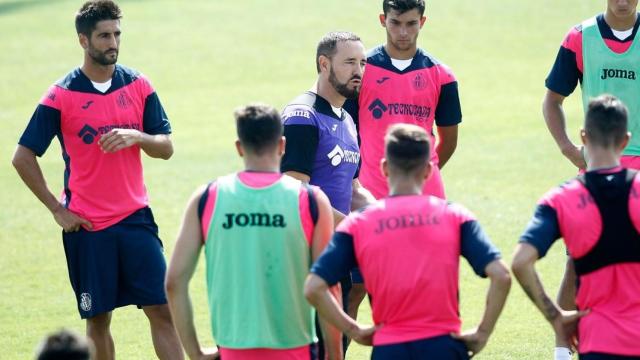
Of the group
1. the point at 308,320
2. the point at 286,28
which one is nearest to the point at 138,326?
the point at 308,320

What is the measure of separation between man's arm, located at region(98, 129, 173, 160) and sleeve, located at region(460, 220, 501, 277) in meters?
3.06

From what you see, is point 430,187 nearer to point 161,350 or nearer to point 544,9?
point 161,350

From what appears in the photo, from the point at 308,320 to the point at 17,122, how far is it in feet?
60.2

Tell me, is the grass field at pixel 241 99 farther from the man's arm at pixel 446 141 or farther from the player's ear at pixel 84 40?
the player's ear at pixel 84 40

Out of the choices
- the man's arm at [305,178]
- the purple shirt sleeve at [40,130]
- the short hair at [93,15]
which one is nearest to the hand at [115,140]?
the purple shirt sleeve at [40,130]

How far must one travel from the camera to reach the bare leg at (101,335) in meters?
8.59

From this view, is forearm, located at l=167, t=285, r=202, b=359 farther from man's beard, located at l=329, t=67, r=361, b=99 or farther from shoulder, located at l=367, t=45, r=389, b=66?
shoulder, located at l=367, t=45, r=389, b=66

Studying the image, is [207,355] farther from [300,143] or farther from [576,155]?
[576,155]

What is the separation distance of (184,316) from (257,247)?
664 millimetres

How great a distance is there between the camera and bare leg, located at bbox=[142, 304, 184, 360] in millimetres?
8633

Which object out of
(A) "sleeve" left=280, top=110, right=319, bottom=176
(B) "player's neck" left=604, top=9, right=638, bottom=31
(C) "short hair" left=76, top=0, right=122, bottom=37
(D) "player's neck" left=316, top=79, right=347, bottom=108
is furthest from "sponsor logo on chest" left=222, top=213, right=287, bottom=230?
(B) "player's neck" left=604, top=9, right=638, bottom=31

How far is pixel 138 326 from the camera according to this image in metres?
10.9

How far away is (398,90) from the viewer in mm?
9195

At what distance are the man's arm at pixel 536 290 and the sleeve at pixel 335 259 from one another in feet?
2.86
